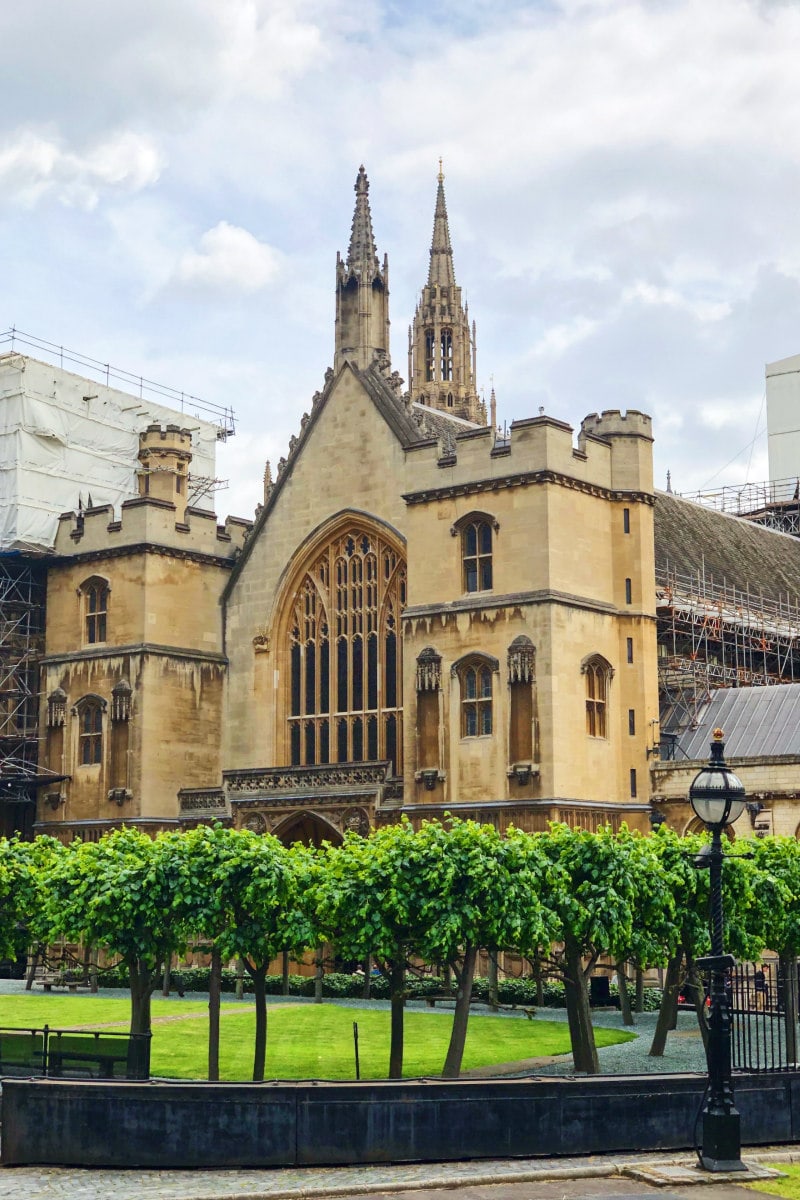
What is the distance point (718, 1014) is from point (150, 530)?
132 ft

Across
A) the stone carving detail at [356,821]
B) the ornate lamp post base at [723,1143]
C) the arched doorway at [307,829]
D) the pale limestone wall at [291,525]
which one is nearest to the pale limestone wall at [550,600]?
the stone carving detail at [356,821]

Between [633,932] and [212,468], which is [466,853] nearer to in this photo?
[633,932]

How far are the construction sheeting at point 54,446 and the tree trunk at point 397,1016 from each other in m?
34.4

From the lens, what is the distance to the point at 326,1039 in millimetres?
38156

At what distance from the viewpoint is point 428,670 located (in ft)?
167

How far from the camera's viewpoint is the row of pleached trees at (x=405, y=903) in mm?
30500

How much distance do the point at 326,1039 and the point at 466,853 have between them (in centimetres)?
932

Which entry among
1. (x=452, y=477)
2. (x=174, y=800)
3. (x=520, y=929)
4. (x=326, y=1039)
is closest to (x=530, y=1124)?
(x=520, y=929)

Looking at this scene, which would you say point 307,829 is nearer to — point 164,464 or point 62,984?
point 62,984

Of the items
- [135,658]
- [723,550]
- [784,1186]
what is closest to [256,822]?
[135,658]

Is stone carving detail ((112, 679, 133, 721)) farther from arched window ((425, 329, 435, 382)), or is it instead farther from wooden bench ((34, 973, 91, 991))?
arched window ((425, 329, 435, 382))

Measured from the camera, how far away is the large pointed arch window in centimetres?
5469

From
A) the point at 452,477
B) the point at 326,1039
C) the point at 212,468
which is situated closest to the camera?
the point at 326,1039

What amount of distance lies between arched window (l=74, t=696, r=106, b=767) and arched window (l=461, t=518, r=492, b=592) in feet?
48.8
